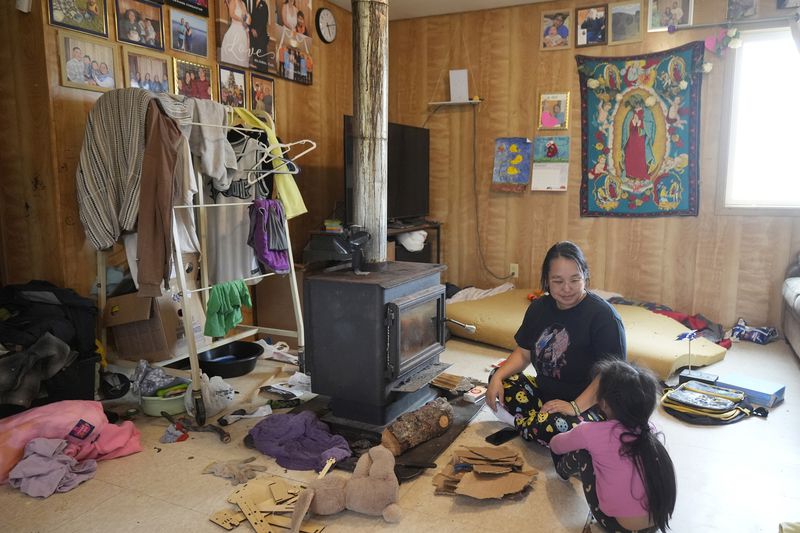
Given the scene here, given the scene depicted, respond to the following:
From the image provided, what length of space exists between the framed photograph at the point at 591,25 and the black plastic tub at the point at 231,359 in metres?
3.25

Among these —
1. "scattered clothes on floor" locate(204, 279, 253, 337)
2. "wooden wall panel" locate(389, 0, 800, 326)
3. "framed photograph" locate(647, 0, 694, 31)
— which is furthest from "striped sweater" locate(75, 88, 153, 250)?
"framed photograph" locate(647, 0, 694, 31)

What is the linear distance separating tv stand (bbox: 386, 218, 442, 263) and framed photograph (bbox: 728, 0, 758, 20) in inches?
100

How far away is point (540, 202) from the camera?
15.5 feet

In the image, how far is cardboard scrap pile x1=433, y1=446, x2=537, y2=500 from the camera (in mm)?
2027

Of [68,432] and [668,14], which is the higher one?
[668,14]

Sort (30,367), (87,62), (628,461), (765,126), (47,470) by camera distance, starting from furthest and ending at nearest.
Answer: (765,126) < (87,62) < (30,367) < (47,470) < (628,461)

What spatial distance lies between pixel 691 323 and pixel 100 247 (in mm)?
3731

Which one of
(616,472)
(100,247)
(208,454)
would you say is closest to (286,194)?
(100,247)

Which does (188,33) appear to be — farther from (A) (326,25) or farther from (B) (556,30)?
(B) (556,30)

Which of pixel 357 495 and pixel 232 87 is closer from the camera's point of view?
pixel 357 495

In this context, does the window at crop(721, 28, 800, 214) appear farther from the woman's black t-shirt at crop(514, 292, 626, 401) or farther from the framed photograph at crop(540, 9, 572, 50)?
the woman's black t-shirt at crop(514, 292, 626, 401)

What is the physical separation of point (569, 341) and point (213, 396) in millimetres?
1658

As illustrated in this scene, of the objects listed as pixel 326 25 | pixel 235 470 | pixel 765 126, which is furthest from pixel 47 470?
pixel 765 126

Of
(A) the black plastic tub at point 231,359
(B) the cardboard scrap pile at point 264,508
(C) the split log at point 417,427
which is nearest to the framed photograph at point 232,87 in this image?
(A) the black plastic tub at point 231,359
